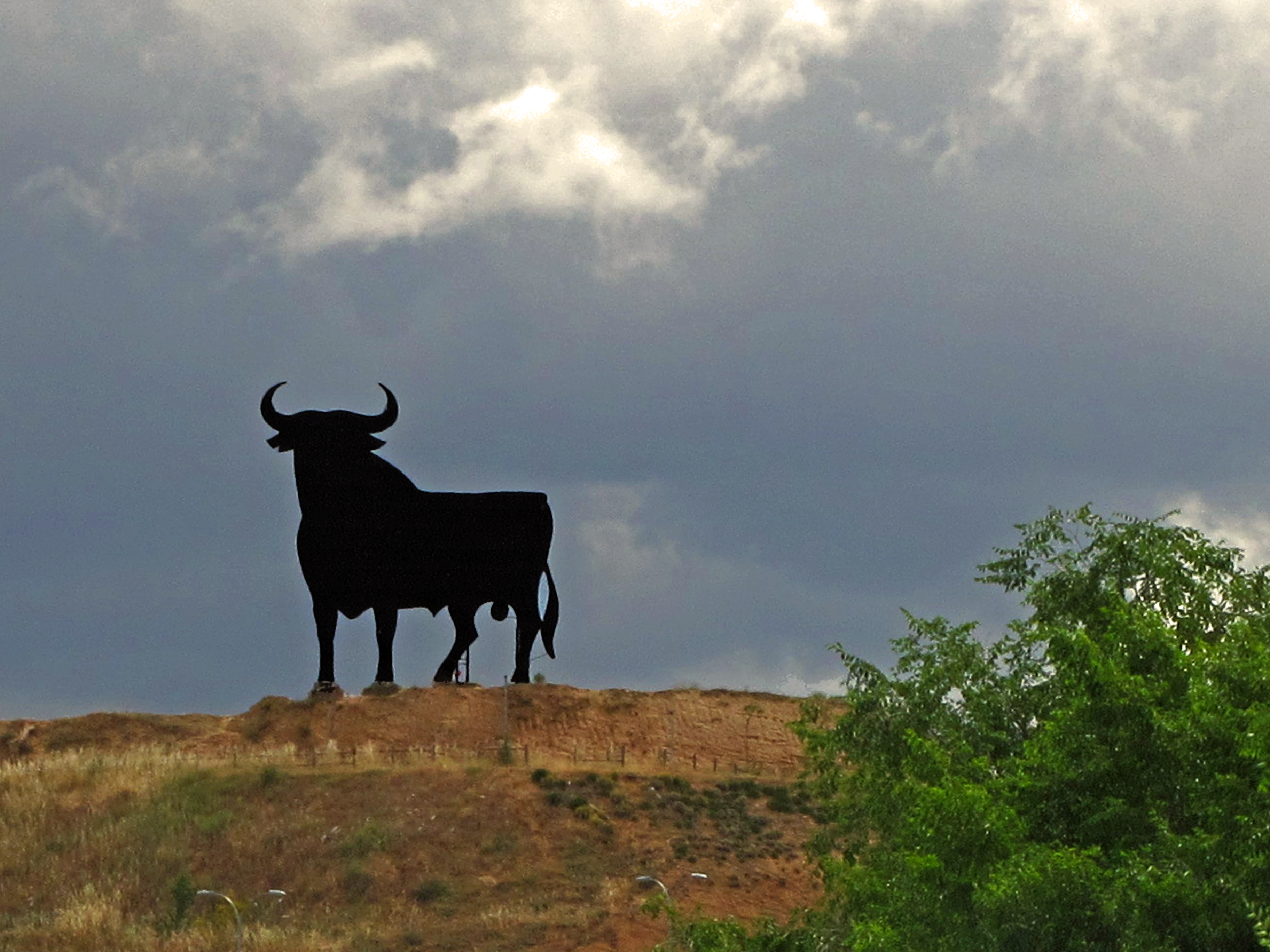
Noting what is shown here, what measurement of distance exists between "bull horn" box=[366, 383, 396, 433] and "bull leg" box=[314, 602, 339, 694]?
503 cm

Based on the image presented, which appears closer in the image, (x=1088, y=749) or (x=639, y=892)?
(x=1088, y=749)

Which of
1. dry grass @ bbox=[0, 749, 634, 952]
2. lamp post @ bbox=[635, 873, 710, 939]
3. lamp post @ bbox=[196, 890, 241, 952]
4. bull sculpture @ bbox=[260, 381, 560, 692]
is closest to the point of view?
lamp post @ bbox=[196, 890, 241, 952]

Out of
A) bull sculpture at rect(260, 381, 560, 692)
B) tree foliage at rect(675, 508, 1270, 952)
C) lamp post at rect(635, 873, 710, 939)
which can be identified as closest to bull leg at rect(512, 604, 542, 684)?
bull sculpture at rect(260, 381, 560, 692)

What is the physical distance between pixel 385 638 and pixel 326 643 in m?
1.65

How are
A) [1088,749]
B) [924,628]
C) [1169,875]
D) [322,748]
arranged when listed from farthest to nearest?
[322,748]
[924,628]
[1088,749]
[1169,875]

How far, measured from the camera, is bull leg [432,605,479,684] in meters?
52.5

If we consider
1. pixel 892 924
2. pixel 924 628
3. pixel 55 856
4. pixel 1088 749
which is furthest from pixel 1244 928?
pixel 55 856

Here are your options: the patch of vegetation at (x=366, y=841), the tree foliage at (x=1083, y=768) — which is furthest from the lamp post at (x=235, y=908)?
the tree foliage at (x=1083, y=768)

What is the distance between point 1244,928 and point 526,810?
102ft

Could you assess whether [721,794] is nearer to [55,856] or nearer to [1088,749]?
[55,856]

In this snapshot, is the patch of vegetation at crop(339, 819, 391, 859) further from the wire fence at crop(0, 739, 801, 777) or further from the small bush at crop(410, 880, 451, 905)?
the wire fence at crop(0, 739, 801, 777)

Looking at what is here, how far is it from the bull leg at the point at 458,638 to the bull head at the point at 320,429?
5221 millimetres

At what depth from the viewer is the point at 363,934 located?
42.2 m

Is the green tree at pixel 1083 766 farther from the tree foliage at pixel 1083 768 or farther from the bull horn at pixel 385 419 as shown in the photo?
the bull horn at pixel 385 419
